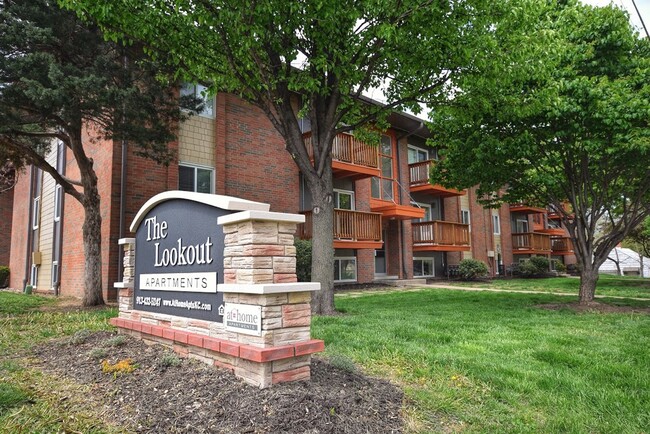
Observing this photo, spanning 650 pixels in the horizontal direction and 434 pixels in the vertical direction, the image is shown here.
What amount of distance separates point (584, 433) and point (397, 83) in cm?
869

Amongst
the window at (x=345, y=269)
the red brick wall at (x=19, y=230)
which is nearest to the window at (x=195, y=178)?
the window at (x=345, y=269)

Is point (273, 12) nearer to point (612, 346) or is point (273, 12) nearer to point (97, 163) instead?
point (612, 346)

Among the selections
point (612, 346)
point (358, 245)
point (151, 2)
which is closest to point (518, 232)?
point (358, 245)

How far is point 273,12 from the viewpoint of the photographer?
288 inches

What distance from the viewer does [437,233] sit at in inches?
809

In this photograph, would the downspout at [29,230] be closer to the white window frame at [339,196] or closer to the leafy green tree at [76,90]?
the leafy green tree at [76,90]

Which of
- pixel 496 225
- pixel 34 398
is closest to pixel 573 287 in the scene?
pixel 496 225

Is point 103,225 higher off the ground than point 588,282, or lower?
higher

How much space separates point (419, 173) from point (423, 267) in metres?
4.72

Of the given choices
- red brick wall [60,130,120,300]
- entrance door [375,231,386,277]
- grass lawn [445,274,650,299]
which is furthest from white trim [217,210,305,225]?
entrance door [375,231,386,277]

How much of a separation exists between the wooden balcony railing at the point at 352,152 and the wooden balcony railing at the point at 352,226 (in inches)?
80.7

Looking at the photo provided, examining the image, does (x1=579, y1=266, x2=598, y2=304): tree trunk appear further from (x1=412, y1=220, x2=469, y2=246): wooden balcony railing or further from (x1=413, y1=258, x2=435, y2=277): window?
(x1=413, y1=258, x2=435, y2=277): window

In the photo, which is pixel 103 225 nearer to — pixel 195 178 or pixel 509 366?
pixel 195 178

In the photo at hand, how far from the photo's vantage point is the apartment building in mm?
12383
